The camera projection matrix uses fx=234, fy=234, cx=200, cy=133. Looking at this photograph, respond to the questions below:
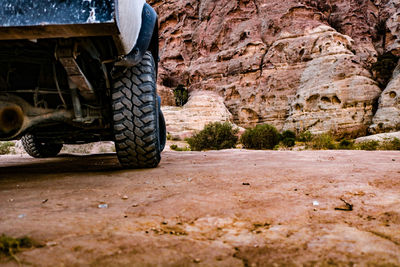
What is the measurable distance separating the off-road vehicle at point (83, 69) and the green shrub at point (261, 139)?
395 inches

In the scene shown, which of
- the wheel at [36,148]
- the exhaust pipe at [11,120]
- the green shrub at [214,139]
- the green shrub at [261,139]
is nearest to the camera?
the exhaust pipe at [11,120]

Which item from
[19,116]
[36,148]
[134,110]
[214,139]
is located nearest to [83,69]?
[134,110]

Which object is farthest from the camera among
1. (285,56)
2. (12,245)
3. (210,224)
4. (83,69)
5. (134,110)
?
(285,56)

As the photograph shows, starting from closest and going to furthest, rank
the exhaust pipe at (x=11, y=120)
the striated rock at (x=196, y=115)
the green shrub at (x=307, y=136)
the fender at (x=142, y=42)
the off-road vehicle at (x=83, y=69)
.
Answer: the off-road vehicle at (x=83, y=69) < the fender at (x=142, y=42) < the exhaust pipe at (x=11, y=120) < the green shrub at (x=307, y=136) < the striated rock at (x=196, y=115)

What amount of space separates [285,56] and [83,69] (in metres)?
20.6

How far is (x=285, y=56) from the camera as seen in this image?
19688 mm

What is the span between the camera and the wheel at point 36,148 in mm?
4590

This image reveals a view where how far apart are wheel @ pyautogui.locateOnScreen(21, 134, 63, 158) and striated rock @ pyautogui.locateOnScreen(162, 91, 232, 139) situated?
39.2ft

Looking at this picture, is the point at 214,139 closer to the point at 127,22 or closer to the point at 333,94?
the point at 333,94

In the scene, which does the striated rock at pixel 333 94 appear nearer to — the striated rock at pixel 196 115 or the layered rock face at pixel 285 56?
the layered rock face at pixel 285 56

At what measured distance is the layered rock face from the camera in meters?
14.9

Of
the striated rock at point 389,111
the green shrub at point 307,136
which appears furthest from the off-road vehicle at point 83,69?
the striated rock at point 389,111

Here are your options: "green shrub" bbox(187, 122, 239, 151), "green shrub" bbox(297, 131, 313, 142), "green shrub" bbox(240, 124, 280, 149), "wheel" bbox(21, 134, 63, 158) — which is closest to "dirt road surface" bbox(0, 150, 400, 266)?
"wheel" bbox(21, 134, 63, 158)

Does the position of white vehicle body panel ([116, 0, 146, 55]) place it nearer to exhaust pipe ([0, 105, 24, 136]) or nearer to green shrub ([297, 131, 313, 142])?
exhaust pipe ([0, 105, 24, 136])
